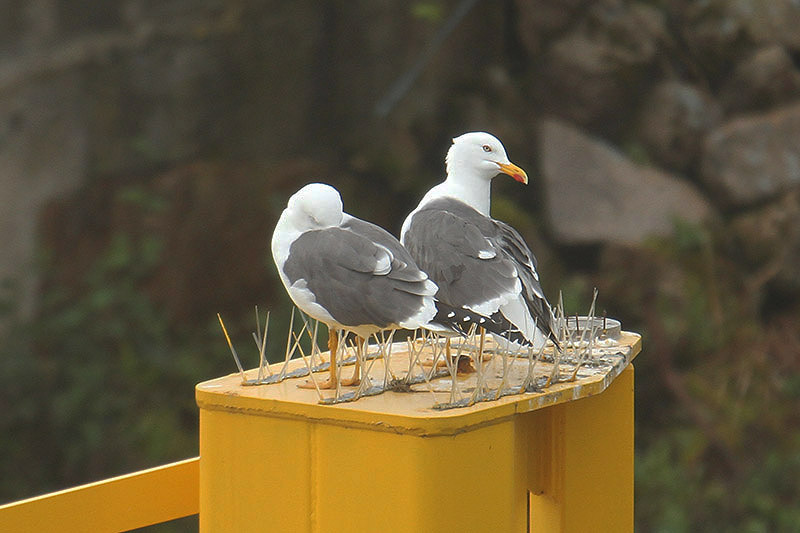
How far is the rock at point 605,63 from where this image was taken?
7.16 m

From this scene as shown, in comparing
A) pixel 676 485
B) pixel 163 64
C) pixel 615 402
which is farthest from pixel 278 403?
pixel 163 64

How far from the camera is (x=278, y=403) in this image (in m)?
2.11

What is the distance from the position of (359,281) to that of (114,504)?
724 mm

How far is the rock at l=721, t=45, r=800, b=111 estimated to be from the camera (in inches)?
277

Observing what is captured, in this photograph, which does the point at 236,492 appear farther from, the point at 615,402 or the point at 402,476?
the point at 615,402

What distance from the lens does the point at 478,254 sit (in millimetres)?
2443

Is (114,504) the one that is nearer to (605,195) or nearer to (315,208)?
(315,208)

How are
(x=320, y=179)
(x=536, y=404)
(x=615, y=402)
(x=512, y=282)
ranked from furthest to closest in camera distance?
(x=320, y=179)
(x=615, y=402)
(x=512, y=282)
(x=536, y=404)

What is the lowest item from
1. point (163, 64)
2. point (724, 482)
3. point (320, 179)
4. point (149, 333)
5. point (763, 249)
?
point (724, 482)

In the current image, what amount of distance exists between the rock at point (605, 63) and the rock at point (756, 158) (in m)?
0.64

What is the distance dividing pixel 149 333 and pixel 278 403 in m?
4.48

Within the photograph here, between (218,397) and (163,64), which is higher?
(163,64)

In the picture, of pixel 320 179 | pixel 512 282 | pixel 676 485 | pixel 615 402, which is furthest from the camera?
pixel 320 179

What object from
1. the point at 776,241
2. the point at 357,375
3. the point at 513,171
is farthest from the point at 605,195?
the point at 357,375
